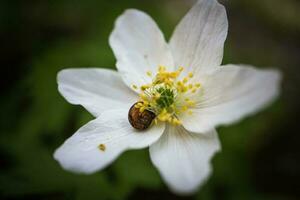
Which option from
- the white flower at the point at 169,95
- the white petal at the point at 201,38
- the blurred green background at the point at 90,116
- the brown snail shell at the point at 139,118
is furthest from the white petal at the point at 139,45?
the blurred green background at the point at 90,116

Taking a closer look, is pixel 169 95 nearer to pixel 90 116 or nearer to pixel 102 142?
pixel 102 142

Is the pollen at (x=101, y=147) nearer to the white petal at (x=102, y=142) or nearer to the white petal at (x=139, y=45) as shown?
the white petal at (x=102, y=142)

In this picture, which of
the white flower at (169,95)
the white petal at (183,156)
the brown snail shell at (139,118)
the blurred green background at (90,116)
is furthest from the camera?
the blurred green background at (90,116)

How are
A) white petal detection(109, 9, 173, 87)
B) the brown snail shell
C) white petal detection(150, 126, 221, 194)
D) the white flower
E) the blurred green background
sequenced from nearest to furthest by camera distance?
white petal detection(150, 126, 221, 194), the white flower, the brown snail shell, white petal detection(109, 9, 173, 87), the blurred green background

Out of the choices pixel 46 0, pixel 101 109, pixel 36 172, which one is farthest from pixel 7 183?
pixel 46 0

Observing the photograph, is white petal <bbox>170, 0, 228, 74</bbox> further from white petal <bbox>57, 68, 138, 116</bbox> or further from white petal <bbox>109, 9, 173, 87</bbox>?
white petal <bbox>57, 68, 138, 116</bbox>

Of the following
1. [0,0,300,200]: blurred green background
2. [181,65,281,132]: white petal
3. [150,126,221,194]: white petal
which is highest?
[181,65,281,132]: white petal

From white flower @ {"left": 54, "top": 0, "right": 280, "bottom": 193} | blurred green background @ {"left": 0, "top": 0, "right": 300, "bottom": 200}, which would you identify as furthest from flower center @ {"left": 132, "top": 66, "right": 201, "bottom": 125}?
blurred green background @ {"left": 0, "top": 0, "right": 300, "bottom": 200}
